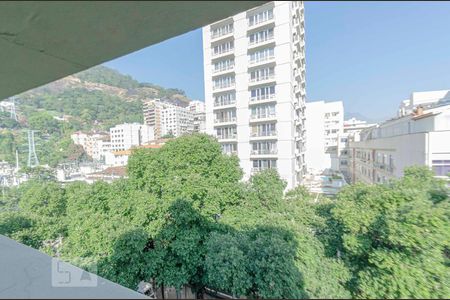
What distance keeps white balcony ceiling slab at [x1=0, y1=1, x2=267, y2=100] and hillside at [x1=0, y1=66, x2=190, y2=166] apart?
75 centimetres

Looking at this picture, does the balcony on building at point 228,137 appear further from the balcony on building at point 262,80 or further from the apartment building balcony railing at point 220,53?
the apartment building balcony railing at point 220,53

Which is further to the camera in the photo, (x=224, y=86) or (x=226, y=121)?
(x=224, y=86)

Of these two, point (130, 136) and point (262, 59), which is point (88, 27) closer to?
point (130, 136)

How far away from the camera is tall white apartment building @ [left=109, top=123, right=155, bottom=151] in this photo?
13.1 ft

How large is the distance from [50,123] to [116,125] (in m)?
0.97

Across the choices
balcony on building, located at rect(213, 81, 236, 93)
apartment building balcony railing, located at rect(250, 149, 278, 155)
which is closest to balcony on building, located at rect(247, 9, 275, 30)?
balcony on building, located at rect(213, 81, 236, 93)

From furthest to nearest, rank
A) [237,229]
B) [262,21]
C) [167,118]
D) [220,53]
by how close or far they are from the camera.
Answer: [220,53], [262,21], [167,118], [237,229]

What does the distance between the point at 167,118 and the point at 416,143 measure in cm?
391

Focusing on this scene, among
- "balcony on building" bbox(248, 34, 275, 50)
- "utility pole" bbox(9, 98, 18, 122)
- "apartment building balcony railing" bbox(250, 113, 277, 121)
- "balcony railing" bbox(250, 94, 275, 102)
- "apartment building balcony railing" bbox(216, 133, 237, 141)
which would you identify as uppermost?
"balcony on building" bbox(248, 34, 275, 50)

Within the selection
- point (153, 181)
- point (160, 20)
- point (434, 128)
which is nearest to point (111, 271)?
point (153, 181)

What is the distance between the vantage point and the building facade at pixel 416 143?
88.2 inches

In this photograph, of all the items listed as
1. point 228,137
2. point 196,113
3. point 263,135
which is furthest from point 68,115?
point 263,135

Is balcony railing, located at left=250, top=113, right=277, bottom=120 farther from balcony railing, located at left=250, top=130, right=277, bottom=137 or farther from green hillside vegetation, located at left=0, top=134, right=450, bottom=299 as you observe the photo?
green hillside vegetation, located at left=0, top=134, right=450, bottom=299

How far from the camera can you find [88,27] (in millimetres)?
690
